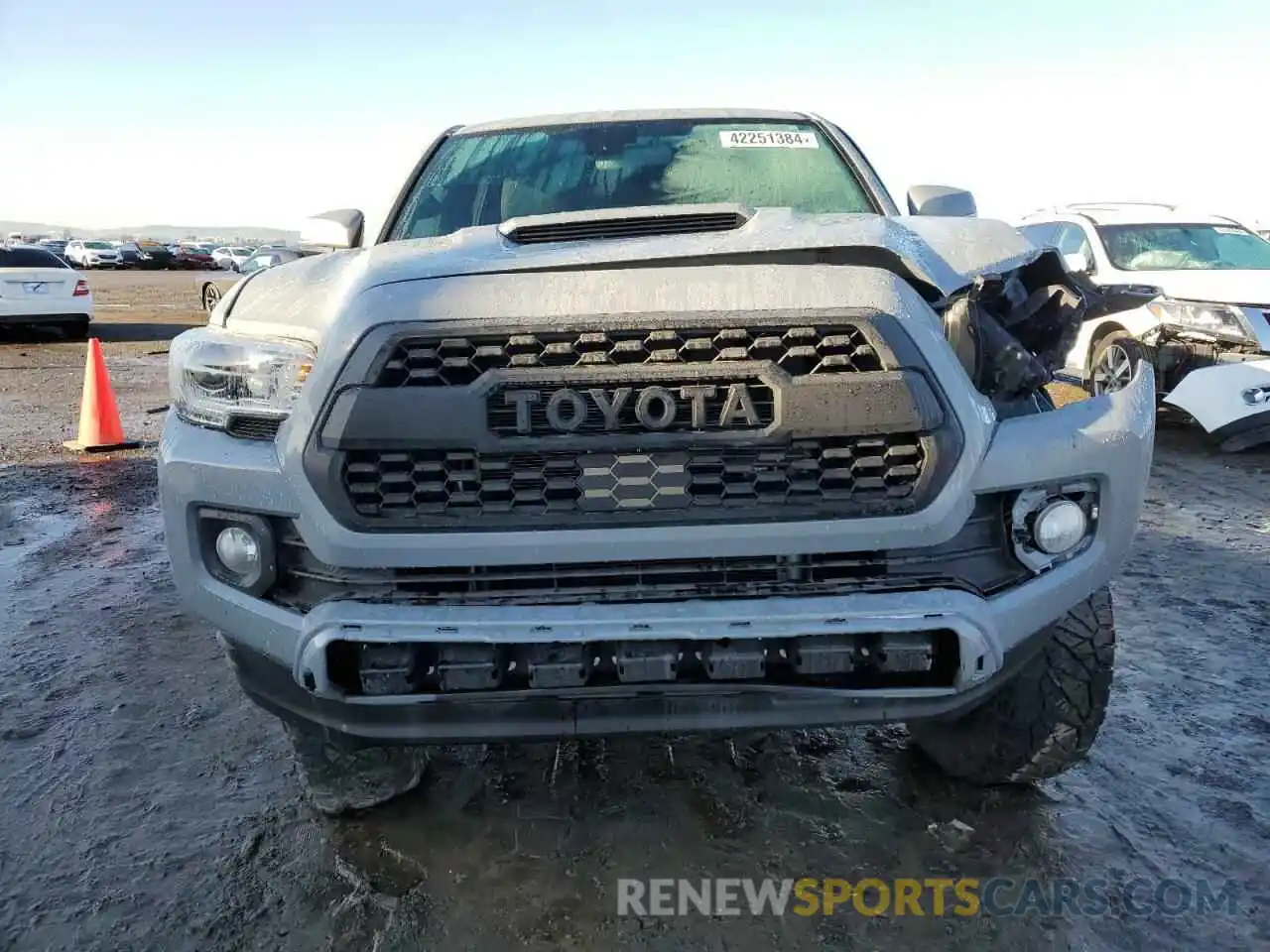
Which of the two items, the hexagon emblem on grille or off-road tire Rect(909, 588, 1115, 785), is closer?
the hexagon emblem on grille

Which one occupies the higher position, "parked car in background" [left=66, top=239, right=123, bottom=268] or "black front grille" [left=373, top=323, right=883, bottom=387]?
"black front grille" [left=373, top=323, right=883, bottom=387]

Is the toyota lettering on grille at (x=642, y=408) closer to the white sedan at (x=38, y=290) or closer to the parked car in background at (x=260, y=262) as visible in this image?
the parked car in background at (x=260, y=262)

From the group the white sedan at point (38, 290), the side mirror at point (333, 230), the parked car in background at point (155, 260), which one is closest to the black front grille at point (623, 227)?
the side mirror at point (333, 230)

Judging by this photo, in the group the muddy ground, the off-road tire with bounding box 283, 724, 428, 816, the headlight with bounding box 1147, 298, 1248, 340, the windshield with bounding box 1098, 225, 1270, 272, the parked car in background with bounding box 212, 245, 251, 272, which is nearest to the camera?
the muddy ground

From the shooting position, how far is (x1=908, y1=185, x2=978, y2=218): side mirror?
347 cm

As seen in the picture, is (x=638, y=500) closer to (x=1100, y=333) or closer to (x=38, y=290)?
(x=1100, y=333)

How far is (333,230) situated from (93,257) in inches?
2286

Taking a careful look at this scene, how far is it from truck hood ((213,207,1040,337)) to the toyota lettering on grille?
0.36m

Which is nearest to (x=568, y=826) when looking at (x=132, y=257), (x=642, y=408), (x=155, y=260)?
(x=642, y=408)

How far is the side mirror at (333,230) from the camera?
11.6 ft

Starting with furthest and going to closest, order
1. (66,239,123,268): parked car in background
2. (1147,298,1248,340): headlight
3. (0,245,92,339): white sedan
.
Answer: (66,239,123,268): parked car in background
(0,245,92,339): white sedan
(1147,298,1248,340): headlight

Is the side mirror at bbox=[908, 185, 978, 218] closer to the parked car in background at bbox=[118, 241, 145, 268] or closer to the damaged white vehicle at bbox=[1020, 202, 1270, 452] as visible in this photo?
the damaged white vehicle at bbox=[1020, 202, 1270, 452]

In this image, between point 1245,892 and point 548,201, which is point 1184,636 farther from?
point 548,201

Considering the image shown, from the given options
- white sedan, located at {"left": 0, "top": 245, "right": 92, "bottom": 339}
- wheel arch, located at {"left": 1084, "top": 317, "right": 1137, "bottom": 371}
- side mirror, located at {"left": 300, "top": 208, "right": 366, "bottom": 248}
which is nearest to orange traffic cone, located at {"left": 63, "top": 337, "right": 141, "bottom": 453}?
side mirror, located at {"left": 300, "top": 208, "right": 366, "bottom": 248}
